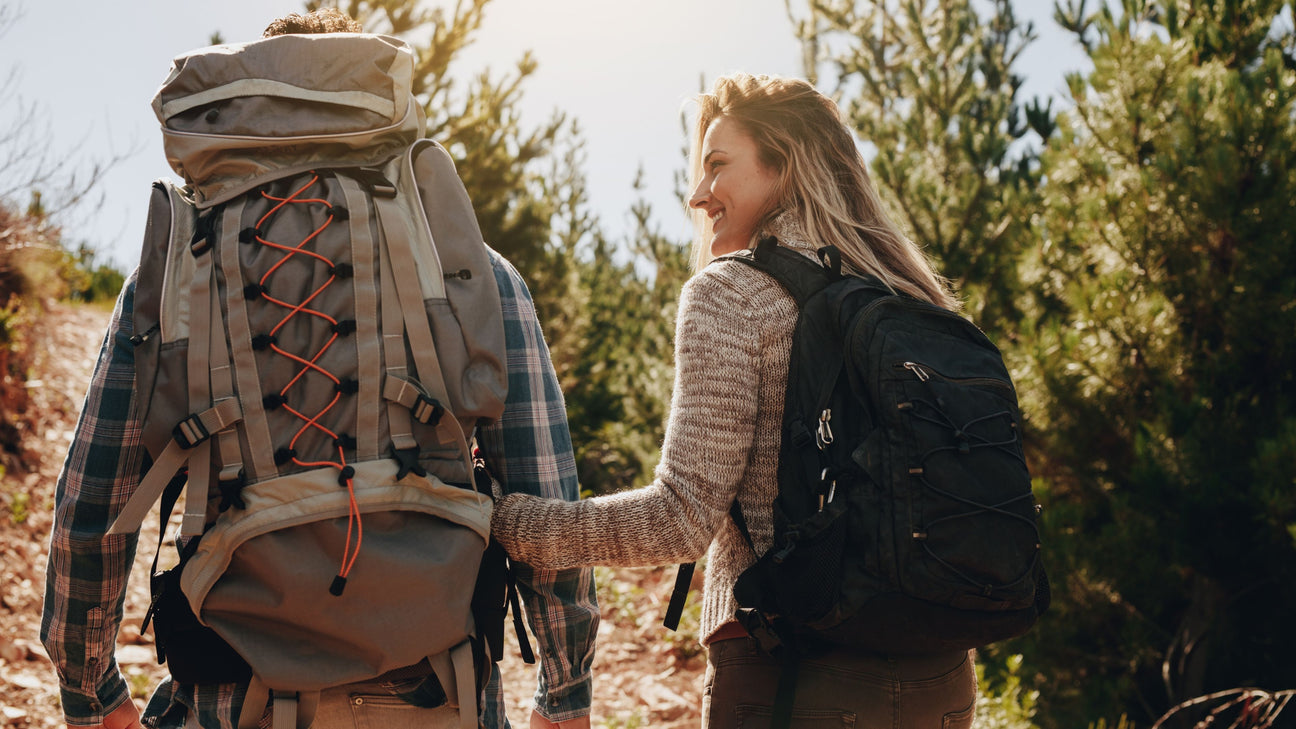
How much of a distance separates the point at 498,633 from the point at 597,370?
11.5 meters

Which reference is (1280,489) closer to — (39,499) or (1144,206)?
(1144,206)

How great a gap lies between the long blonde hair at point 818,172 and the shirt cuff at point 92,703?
155cm

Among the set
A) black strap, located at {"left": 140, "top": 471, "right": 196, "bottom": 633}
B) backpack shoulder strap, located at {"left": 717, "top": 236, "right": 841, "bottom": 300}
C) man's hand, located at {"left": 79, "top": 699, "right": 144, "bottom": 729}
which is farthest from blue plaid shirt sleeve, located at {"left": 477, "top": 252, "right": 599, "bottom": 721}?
man's hand, located at {"left": 79, "top": 699, "right": 144, "bottom": 729}

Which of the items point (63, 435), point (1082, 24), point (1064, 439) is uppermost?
point (1082, 24)

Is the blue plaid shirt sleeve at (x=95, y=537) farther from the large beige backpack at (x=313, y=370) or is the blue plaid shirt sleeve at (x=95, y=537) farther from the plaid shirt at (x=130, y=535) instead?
the large beige backpack at (x=313, y=370)

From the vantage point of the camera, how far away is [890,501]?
1438 mm

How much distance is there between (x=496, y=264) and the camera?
1641 millimetres

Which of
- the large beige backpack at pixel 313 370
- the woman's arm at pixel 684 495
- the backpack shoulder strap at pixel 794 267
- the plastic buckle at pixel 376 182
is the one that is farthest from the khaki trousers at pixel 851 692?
the plastic buckle at pixel 376 182

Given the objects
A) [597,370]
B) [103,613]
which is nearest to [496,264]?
[103,613]

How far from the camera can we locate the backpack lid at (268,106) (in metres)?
1.47

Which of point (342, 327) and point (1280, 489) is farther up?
point (342, 327)

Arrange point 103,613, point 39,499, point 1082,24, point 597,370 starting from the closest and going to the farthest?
point 103,613 → point 39,499 → point 1082,24 → point 597,370

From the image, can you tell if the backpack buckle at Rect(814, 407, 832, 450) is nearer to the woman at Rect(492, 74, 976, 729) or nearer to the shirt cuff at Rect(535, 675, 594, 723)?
the woman at Rect(492, 74, 976, 729)

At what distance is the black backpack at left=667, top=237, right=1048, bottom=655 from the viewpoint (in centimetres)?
142
